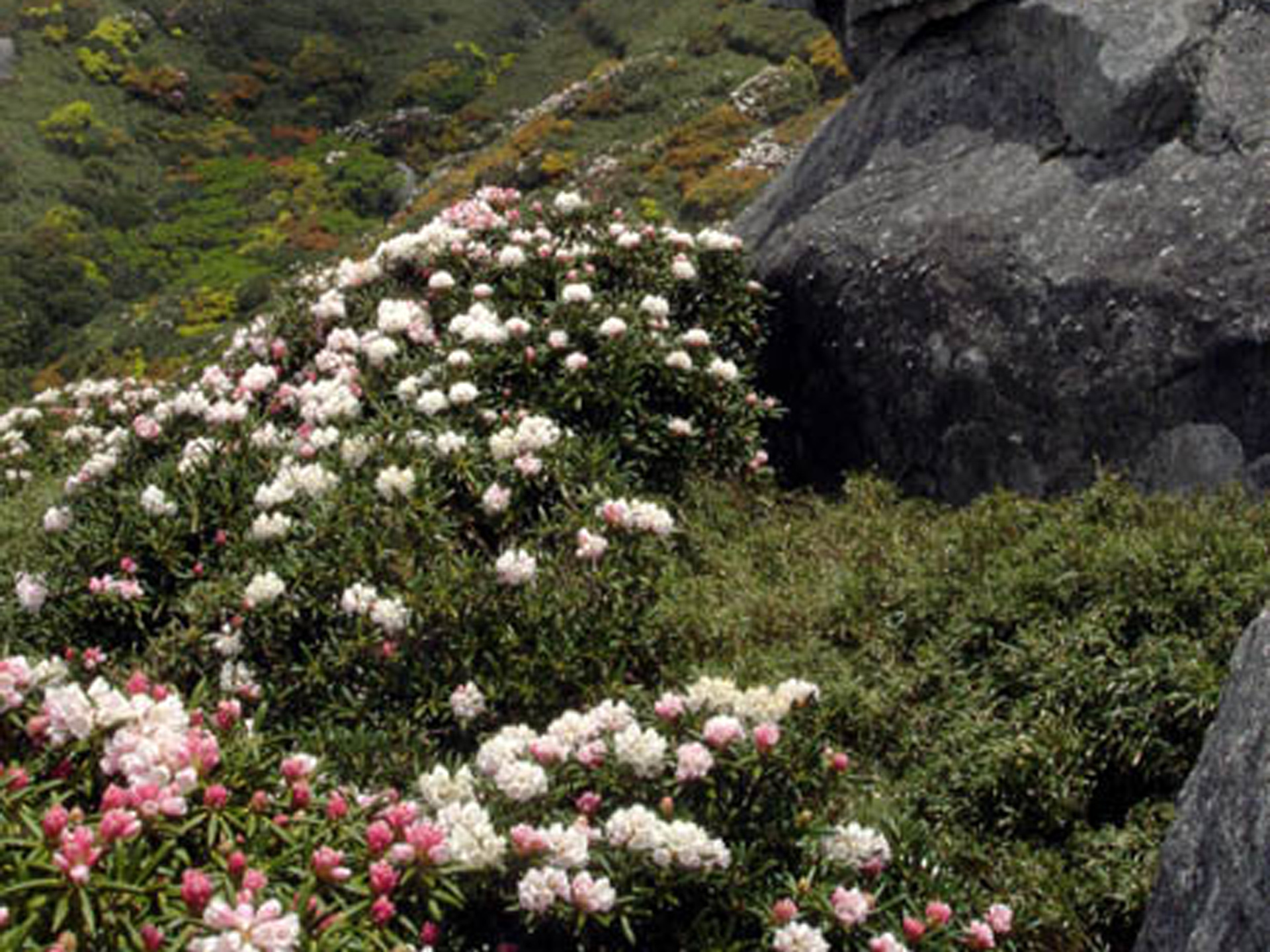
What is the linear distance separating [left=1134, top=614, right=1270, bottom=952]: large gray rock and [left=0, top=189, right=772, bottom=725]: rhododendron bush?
8.61ft

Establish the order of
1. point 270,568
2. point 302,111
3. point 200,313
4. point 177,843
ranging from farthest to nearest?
point 302,111, point 200,313, point 270,568, point 177,843

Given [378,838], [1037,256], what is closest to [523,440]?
[378,838]

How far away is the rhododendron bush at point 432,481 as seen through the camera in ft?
18.4

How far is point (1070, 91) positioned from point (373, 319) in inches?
202

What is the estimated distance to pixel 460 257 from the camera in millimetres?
Answer: 9070

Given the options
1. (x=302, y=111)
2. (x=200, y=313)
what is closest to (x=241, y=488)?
(x=200, y=313)

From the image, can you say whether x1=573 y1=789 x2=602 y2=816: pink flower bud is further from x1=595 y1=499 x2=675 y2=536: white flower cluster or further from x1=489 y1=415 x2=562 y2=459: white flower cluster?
x1=489 y1=415 x2=562 y2=459: white flower cluster

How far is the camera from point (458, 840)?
3703mm

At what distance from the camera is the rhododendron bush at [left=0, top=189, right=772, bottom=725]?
5.60m

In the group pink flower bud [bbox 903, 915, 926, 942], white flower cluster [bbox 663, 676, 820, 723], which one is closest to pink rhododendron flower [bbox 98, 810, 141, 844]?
white flower cluster [bbox 663, 676, 820, 723]

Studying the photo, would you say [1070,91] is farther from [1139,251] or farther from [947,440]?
[947,440]

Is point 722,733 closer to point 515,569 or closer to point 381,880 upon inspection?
point 381,880

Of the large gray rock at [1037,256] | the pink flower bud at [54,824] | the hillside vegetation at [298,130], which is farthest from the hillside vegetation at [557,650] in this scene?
the hillside vegetation at [298,130]

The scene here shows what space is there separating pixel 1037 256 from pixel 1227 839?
4809 mm
